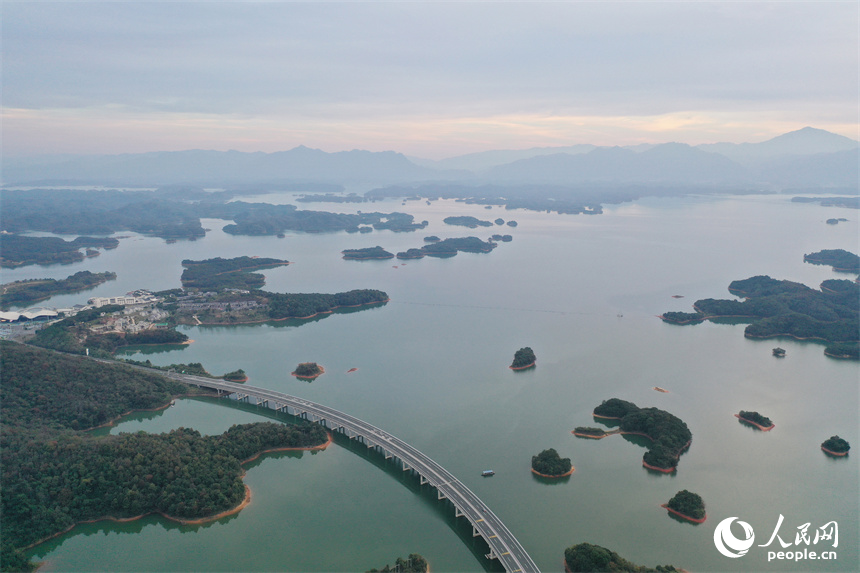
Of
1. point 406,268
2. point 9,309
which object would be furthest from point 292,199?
point 9,309

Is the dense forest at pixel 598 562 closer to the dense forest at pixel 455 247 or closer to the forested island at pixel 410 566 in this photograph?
the forested island at pixel 410 566

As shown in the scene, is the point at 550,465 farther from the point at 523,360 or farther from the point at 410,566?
the point at 523,360

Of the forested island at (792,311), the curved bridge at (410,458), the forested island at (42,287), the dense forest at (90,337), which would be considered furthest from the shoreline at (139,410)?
the forested island at (792,311)

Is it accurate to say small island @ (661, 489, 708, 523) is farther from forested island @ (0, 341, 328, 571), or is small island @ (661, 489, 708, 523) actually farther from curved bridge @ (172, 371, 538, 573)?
forested island @ (0, 341, 328, 571)

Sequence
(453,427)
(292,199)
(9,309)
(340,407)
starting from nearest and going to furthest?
(453,427) → (340,407) → (9,309) → (292,199)

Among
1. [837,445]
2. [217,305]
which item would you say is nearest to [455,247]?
[217,305]

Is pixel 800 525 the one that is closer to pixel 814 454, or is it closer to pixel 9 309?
pixel 814 454
